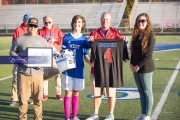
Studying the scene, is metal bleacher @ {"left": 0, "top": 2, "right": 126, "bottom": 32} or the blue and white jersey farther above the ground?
metal bleacher @ {"left": 0, "top": 2, "right": 126, "bottom": 32}

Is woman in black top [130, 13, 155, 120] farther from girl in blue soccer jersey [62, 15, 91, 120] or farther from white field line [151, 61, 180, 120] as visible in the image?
girl in blue soccer jersey [62, 15, 91, 120]

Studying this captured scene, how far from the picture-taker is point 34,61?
20.4ft

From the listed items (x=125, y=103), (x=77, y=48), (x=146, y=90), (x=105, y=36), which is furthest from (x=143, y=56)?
(x=125, y=103)

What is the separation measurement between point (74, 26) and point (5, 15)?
42713 mm

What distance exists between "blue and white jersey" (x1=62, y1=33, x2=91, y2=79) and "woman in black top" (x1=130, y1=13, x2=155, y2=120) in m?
0.84

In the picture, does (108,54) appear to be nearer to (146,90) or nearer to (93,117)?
(146,90)

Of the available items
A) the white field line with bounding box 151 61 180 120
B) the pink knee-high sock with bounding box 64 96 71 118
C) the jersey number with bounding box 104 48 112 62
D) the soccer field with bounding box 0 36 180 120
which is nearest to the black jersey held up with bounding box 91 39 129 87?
the jersey number with bounding box 104 48 112 62

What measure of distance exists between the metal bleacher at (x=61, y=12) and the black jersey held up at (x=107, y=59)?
35.7m

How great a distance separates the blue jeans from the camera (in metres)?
6.75

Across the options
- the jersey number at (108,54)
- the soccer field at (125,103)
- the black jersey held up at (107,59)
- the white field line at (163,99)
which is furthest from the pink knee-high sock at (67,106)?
the white field line at (163,99)

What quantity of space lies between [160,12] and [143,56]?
39.6 meters

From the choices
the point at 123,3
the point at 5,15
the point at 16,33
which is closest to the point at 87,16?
the point at 123,3

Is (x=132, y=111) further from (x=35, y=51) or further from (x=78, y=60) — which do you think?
(x=35, y=51)

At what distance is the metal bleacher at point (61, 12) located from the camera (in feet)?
145
